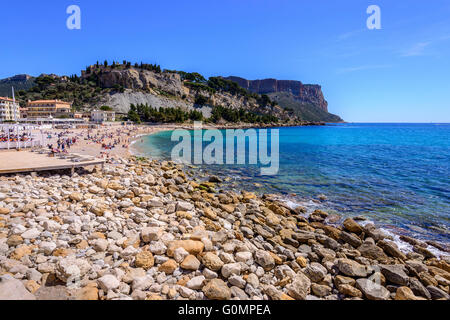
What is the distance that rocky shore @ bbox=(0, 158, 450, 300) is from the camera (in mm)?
4934

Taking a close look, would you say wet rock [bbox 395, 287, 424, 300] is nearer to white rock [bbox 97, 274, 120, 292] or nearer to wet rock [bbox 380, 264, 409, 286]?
wet rock [bbox 380, 264, 409, 286]

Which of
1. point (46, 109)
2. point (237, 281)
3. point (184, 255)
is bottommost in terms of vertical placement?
point (237, 281)

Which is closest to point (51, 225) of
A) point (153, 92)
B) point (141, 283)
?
point (141, 283)

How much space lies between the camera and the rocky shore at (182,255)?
4.93 m

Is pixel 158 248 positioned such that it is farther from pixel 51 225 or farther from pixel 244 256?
pixel 51 225

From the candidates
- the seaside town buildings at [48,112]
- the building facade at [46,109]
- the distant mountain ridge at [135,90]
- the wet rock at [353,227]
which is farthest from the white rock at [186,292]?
the distant mountain ridge at [135,90]

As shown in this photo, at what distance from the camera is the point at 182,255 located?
583 centimetres

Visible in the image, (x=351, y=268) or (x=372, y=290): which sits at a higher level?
(x=351, y=268)

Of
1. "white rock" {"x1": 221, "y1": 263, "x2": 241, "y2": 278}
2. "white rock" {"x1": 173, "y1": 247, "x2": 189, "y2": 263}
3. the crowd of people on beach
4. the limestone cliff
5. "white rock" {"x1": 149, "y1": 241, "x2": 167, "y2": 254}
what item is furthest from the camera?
the limestone cliff

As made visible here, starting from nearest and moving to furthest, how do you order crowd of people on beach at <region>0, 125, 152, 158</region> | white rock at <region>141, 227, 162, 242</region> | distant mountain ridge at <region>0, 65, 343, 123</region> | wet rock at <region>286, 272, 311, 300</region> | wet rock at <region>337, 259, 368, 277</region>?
wet rock at <region>286, 272, 311, 300</region> < wet rock at <region>337, 259, 368, 277</region> < white rock at <region>141, 227, 162, 242</region> < crowd of people on beach at <region>0, 125, 152, 158</region> < distant mountain ridge at <region>0, 65, 343, 123</region>

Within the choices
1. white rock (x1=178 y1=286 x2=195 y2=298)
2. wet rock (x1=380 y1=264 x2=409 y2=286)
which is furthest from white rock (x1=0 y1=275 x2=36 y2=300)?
wet rock (x1=380 y1=264 x2=409 y2=286)

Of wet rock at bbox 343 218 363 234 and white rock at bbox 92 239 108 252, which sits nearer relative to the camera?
white rock at bbox 92 239 108 252

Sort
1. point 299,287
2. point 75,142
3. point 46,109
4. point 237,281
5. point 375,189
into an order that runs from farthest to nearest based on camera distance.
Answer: point 46,109 < point 75,142 < point 375,189 < point 299,287 < point 237,281

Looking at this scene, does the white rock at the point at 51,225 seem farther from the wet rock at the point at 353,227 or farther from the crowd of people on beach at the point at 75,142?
the crowd of people on beach at the point at 75,142
